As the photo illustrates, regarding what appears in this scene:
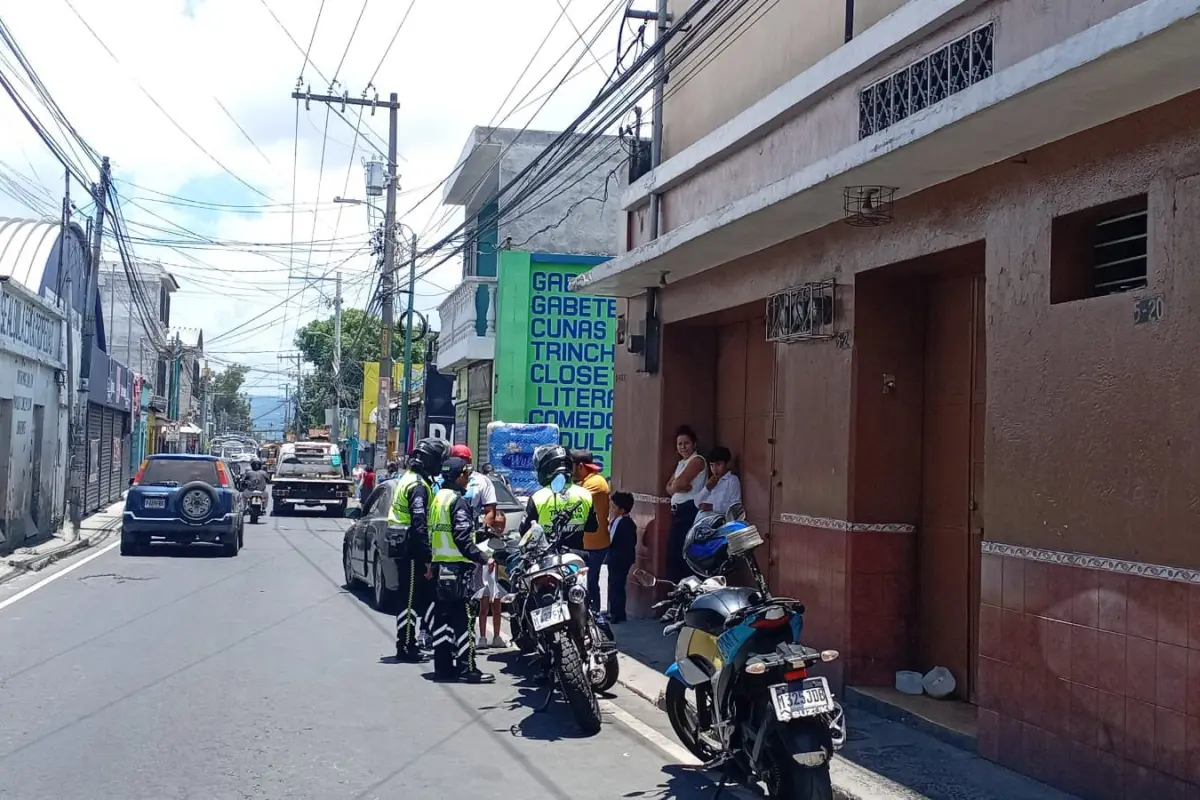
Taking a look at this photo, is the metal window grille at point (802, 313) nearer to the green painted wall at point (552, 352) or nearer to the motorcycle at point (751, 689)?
the motorcycle at point (751, 689)

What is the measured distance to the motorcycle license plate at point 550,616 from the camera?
771 centimetres

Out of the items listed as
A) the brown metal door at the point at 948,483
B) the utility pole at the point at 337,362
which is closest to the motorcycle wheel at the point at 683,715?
the brown metal door at the point at 948,483

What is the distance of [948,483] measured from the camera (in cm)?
840

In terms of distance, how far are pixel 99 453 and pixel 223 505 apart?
13722mm

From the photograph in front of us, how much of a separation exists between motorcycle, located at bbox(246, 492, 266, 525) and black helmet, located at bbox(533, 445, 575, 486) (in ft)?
64.9

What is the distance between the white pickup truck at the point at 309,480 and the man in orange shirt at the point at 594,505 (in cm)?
2053

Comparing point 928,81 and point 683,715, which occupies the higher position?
point 928,81

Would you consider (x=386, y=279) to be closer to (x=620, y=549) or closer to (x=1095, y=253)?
(x=620, y=549)

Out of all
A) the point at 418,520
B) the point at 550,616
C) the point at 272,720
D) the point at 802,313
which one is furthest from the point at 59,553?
the point at 802,313

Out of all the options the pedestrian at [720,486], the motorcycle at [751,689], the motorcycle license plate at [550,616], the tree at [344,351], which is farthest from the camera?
the tree at [344,351]

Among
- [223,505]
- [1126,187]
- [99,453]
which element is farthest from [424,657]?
[99,453]

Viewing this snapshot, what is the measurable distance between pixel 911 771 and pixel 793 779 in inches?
58.4

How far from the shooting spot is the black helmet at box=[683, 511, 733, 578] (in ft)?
21.2

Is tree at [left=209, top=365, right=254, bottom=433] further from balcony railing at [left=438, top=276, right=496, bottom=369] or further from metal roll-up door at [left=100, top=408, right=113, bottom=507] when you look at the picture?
balcony railing at [left=438, top=276, right=496, bottom=369]
